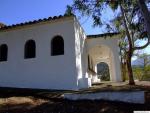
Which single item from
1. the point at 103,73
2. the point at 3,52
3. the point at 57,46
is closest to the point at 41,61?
the point at 57,46

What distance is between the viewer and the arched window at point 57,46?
45.2 ft

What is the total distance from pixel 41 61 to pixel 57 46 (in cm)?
137

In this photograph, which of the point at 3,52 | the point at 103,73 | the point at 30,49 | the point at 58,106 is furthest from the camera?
the point at 103,73

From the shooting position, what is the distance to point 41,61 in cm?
1394

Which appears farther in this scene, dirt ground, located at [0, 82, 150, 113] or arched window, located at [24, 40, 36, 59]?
arched window, located at [24, 40, 36, 59]

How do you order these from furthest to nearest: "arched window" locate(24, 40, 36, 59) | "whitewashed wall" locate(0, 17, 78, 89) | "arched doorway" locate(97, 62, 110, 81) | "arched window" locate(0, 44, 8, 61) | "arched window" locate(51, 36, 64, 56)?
"arched doorway" locate(97, 62, 110, 81)
"arched window" locate(0, 44, 8, 61)
"arched window" locate(24, 40, 36, 59)
"arched window" locate(51, 36, 64, 56)
"whitewashed wall" locate(0, 17, 78, 89)

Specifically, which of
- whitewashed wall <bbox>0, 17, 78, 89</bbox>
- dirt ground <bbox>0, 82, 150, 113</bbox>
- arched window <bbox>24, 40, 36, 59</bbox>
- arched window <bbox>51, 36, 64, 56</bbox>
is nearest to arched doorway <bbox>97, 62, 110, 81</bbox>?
arched window <bbox>24, 40, 36, 59</bbox>

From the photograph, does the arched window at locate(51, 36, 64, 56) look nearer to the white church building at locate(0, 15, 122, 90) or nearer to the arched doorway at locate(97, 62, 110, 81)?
the white church building at locate(0, 15, 122, 90)

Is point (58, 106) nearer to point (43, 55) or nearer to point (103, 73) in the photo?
point (43, 55)

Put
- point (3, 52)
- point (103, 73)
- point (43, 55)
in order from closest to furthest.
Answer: point (43, 55) < point (3, 52) < point (103, 73)

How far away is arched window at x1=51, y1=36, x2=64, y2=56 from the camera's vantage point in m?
13.8

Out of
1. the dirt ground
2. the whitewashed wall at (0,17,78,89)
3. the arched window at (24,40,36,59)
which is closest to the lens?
the dirt ground

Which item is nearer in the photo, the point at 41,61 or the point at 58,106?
the point at 58,106

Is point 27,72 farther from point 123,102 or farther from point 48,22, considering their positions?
point 123,102
